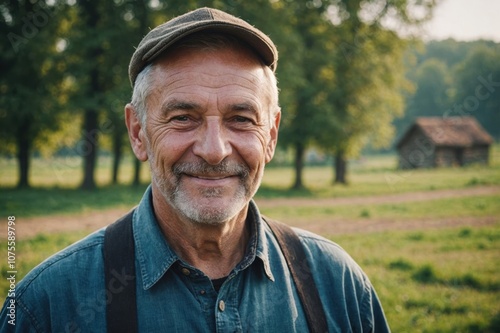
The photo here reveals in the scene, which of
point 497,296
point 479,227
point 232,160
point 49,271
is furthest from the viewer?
point 479,227

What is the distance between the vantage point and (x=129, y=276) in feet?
5.92

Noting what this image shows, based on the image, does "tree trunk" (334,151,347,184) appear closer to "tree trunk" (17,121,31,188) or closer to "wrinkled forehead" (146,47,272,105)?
"tree trunk" (17,121,31,188)

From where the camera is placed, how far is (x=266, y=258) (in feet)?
6.78

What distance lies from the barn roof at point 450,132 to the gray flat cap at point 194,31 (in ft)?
143

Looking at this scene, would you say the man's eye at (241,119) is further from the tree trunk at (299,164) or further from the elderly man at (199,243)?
the tree trunk at (299,164)

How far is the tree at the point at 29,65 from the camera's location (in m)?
19.1

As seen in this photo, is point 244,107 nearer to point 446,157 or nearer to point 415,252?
point 415,252

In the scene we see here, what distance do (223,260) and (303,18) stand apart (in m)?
24.6

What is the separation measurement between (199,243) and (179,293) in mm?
304

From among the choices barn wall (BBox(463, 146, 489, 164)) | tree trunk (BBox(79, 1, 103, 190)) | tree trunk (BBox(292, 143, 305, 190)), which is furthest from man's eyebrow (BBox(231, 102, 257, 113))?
barn wall (BBox(463, 146, 489, 164))

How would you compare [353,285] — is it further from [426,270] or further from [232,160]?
[426,270]

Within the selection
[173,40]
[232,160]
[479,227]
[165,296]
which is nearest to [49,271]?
[165,296]

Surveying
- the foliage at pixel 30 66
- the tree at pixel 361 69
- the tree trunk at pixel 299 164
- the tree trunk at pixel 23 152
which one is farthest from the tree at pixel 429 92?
the tree trunk at pixel 23 152

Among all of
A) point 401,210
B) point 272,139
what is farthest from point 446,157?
point 272,139
